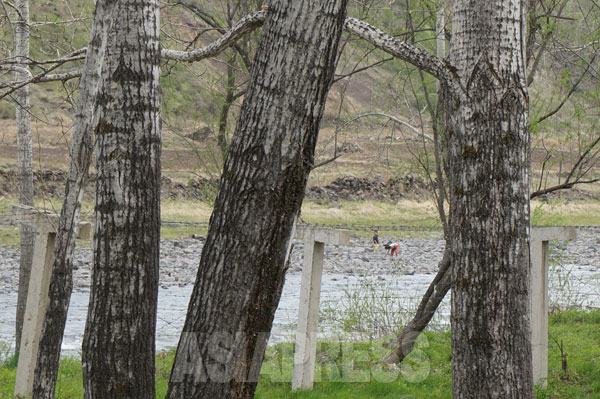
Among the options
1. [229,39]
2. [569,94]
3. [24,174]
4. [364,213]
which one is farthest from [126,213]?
[364,213]

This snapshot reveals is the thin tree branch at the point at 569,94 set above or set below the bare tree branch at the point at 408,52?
above

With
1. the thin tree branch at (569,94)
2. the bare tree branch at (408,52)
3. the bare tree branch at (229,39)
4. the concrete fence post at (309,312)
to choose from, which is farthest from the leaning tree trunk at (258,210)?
the thin tree branch at (569,94)

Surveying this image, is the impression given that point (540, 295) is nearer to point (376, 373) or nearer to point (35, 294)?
point (376, 373)

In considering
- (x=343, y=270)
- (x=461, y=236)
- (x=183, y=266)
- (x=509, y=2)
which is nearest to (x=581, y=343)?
(x=461, y=236)

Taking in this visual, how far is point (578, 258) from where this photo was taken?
834 inches

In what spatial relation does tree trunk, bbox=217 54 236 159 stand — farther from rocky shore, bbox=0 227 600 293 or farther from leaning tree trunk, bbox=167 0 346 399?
rocky shore, bbox=0 227 600 293

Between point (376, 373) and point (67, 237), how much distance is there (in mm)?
3243

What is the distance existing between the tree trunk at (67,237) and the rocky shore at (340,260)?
37.7 feet

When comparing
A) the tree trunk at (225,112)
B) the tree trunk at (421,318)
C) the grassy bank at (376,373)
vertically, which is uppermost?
the tree trunk at (225,112)

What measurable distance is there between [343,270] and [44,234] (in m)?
13.6

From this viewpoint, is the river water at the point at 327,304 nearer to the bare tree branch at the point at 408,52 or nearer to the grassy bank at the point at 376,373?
the grassy bank at the point at 376,373

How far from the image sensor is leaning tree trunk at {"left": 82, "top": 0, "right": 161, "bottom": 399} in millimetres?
3555

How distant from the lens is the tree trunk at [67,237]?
4.43m

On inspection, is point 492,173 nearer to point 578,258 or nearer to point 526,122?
point 526,122
